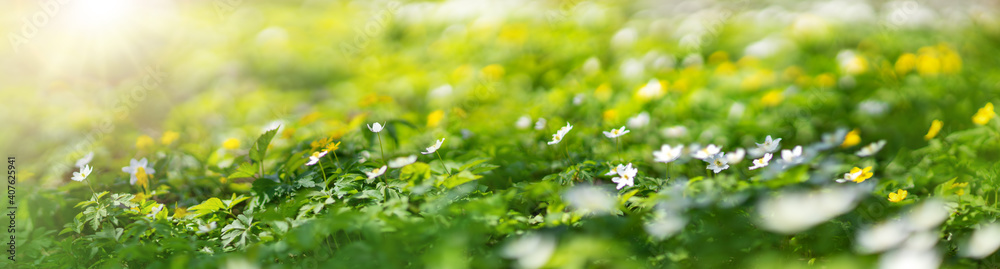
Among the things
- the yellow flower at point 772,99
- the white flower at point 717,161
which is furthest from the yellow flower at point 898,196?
the yellow flower at point 772,99

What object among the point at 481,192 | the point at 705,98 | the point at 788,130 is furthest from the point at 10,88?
the point at 788,130

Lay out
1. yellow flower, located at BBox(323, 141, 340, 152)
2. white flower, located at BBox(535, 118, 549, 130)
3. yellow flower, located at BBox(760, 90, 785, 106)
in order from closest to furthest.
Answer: yellow flower, located at BBox(323, 141, 340, 152) → white flower, located at BBox(535, 118, 549, 130) → yellow flower, located at BBox(760, 90, 785, 106)

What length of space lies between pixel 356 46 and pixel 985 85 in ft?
13.2

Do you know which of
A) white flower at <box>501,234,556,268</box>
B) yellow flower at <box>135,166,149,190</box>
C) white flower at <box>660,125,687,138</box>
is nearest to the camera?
white flower at <box>501,234,556,268</box>

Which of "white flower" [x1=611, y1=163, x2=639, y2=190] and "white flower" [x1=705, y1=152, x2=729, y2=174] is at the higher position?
"white flower" [x1=611, y1=163, x2=639, y2=190]

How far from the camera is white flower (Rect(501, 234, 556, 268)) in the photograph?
1.04 meters

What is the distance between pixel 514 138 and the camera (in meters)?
2.06

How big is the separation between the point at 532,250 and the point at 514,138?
3.24ft

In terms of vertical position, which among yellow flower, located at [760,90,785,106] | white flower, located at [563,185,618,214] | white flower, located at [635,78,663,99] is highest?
white flower, located at [563,185,618,214]

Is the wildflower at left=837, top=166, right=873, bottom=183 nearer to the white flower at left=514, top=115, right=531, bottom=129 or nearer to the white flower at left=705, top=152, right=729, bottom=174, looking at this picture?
the white flower at left=705, top=152, right=729, bottom=174

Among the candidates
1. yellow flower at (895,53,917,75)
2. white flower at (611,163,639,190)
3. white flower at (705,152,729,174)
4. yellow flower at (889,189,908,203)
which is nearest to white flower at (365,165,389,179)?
white flower at (611,163,639,190)

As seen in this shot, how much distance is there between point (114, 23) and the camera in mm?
4801

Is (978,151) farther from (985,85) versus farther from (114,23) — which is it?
(114,23)

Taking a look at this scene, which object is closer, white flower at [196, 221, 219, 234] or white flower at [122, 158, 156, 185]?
white flower at [196, 221, 219, 234]
